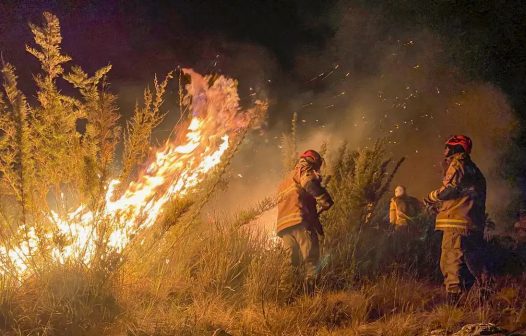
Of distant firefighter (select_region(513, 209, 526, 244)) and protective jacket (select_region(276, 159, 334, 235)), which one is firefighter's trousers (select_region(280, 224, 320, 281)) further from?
distant firefighter (select_region(513, 209, 526, 244))

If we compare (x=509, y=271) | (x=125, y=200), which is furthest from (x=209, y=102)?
(x=509, y=271)

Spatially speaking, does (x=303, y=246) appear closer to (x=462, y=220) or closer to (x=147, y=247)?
(x=462, y=220)

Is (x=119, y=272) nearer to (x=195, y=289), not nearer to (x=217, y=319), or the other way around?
(x=195, y=289)

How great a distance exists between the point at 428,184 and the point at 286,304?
1374cm

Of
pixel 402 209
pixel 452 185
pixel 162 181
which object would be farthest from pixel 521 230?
pixel 162 181

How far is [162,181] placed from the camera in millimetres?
5156

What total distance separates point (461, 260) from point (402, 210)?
142 inches

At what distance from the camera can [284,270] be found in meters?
4.93

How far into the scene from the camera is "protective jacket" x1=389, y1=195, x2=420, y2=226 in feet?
29.9

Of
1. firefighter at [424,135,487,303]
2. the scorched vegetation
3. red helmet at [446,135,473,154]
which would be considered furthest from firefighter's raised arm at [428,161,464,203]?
the scorched vegetation

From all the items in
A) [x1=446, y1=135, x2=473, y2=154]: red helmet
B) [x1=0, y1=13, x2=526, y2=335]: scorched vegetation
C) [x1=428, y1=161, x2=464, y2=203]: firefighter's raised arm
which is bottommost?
[x1=0, y1=13, x2=526, y2=335]: scorched vegetation

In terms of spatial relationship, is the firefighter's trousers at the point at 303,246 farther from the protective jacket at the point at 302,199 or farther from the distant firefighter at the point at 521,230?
the distant firefighter at the point at 521,230

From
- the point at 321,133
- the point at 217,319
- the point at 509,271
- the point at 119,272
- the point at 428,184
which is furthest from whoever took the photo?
the point at 428,184

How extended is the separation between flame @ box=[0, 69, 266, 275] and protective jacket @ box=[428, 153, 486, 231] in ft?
7.27
